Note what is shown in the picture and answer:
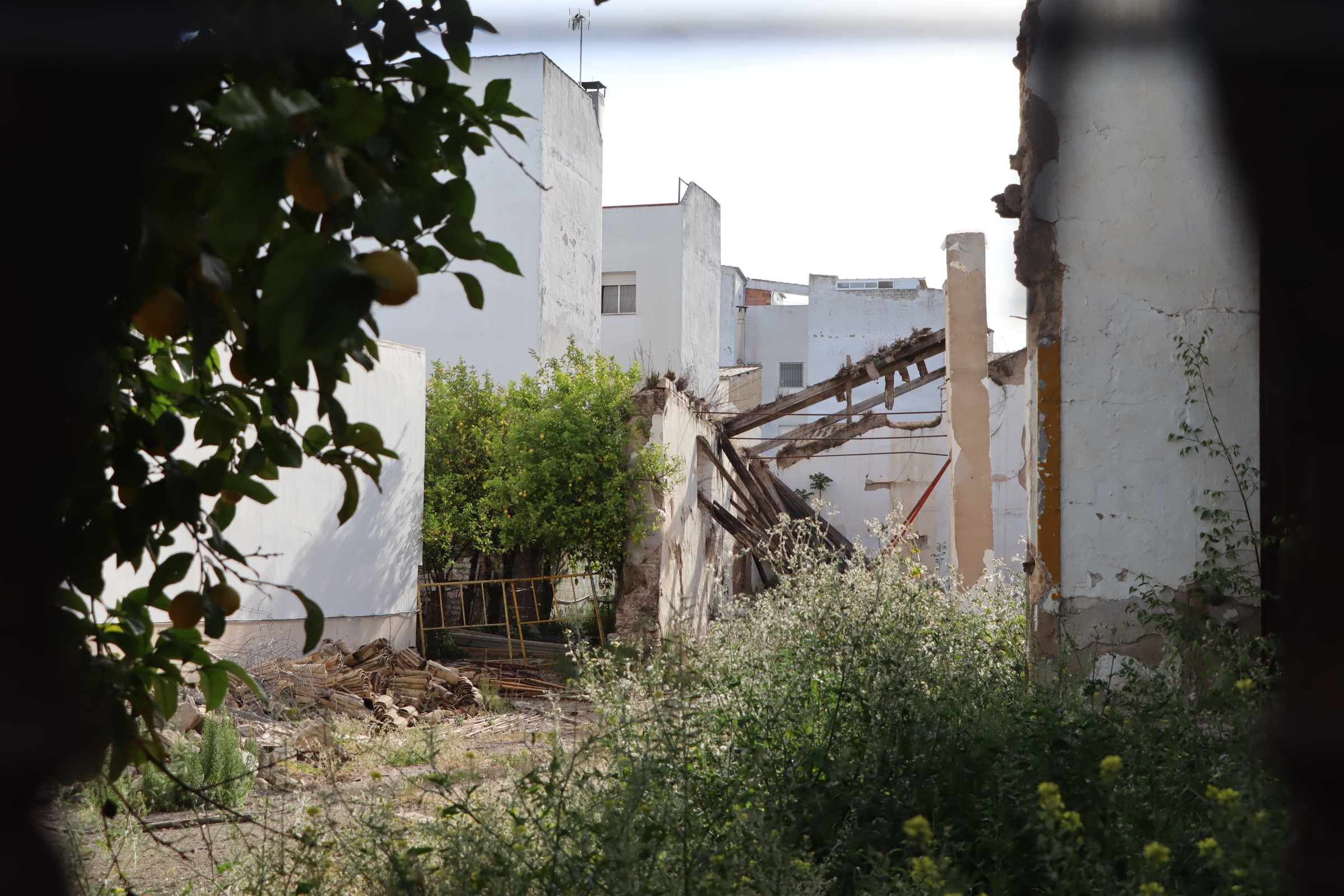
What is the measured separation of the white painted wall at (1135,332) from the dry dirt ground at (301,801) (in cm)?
302

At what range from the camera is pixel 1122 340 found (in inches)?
197

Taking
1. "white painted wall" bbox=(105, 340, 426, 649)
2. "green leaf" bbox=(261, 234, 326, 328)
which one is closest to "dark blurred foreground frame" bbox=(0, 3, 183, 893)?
"green leaf" bbox=(261, 234, 326, 328)

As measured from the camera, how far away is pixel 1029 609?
5.25 m

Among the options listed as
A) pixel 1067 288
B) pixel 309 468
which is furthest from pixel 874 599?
pixel 309 468

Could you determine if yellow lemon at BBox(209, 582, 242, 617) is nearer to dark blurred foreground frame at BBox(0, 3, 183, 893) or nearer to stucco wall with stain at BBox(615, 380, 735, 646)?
dark blurred foreground frame at BBox(0, 3, 183, 893)

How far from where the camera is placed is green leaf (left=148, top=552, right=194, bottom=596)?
53.9 inches

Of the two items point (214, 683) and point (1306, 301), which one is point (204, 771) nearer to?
point (214, 683)

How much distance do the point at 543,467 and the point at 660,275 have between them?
1132 cm

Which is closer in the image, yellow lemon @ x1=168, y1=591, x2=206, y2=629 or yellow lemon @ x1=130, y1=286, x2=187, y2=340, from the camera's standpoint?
yellow lemon @ x1=130, y1=286, x2=187, y2=340

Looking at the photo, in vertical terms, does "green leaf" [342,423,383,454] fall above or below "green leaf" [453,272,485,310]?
below

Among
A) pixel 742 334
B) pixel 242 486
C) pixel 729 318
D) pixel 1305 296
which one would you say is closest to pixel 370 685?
pixel 242 486

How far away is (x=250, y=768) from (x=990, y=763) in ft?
13.7

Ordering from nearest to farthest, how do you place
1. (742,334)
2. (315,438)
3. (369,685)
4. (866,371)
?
(315,438), (369,685), (866,371), (742,334)

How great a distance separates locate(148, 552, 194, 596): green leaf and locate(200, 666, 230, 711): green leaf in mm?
232
